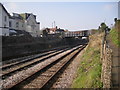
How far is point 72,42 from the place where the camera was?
224 feet

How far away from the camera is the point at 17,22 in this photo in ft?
200

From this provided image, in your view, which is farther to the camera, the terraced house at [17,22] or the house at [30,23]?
the house at [30,23]

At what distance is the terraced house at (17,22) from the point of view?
158 ft

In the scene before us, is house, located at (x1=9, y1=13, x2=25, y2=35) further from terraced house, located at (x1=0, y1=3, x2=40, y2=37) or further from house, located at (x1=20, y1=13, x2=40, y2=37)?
house, located at (x1=20, y1=13, x2=40, y2=37)

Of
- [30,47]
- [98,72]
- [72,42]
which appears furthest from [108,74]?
[72,42]

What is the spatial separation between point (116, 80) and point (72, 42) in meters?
62.4

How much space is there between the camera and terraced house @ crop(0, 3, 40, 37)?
4802 centimetres

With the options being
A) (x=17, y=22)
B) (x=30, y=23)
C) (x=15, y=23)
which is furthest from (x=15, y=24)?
(x=30, y=23)

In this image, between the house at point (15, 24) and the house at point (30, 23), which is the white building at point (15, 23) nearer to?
the house at point (15, 24)

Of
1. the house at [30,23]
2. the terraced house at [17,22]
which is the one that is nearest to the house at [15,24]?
the terraced house at [17,22]

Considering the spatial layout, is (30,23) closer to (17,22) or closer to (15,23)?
(17,22)

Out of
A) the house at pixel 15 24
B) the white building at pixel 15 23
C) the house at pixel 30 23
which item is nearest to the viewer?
the house at pixel 15 24

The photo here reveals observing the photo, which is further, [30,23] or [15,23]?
[30,23]

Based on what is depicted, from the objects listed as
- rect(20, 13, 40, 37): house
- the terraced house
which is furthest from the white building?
rect(20, 13, 40, 37): house
